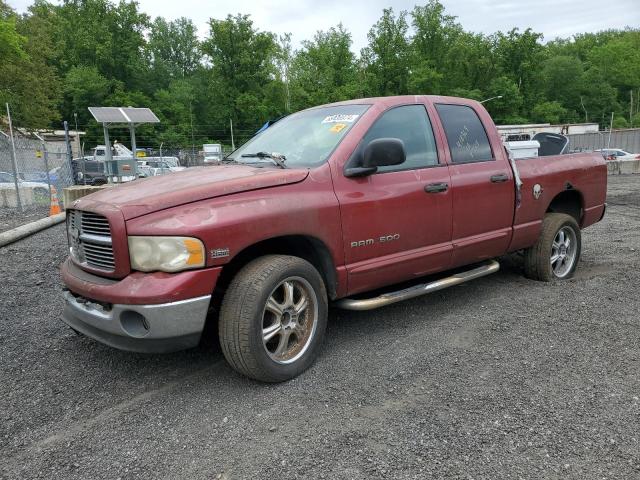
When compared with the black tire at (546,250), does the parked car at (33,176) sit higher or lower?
higher

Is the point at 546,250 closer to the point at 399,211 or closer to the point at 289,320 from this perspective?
the point at 399,211

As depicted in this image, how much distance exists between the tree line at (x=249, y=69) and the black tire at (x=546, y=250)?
154ft

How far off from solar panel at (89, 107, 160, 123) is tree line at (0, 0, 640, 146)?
105ft

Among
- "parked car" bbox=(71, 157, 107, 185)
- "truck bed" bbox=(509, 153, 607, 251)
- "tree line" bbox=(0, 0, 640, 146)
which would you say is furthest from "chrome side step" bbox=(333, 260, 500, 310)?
"tree line" bbox=(0, 0, 640, 146)

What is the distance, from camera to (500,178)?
4570 mm

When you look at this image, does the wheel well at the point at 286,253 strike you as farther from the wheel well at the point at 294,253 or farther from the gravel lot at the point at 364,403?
the gravel lot at the point at 364,403

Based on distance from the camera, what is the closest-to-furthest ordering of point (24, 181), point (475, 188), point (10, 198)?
point (475, 188) → point (10, 198) → point (24, 181)

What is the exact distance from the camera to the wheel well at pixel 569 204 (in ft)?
18.2

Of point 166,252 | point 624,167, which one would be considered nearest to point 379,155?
point 166,252

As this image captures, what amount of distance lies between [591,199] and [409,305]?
271cm

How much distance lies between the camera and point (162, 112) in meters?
55.9

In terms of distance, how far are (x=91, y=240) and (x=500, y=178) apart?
3.42 metres

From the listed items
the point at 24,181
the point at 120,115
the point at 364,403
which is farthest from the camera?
the point at 120,115

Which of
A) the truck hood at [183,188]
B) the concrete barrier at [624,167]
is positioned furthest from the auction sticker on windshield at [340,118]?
the concrete barrier at [624,167]
